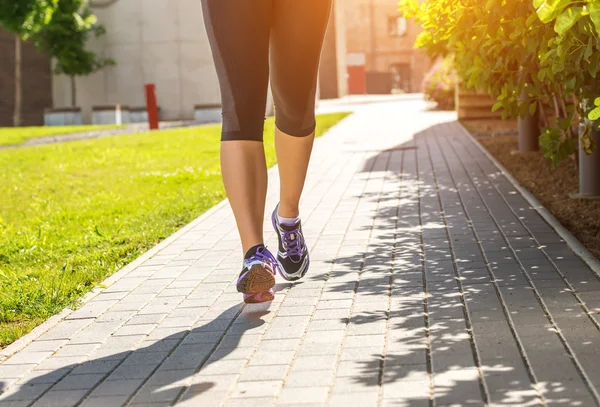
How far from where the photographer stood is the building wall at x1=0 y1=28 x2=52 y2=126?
37406 mm

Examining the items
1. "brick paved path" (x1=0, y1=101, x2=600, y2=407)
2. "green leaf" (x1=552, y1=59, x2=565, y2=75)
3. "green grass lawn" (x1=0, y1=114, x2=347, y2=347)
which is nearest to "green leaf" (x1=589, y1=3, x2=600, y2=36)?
"brick paved path" (x1=0, y1=101, x2=600, y2=407)

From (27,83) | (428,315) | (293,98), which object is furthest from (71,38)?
(428,315)

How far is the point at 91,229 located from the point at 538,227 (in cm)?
311

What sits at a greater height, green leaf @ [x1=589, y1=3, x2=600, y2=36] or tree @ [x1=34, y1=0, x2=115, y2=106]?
tree @ [x1=34, y1=0, x2=115, y2=106]

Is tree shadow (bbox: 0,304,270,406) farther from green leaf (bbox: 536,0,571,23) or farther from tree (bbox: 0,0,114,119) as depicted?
tree (bbox: 0,0,114,119)

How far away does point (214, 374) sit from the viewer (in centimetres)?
371

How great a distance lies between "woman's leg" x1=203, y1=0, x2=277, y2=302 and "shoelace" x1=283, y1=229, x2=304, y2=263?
0.39 m

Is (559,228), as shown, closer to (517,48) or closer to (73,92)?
(517,48)

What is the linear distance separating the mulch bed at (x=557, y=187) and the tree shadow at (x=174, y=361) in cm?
225

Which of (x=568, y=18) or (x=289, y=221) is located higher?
(x=568, y=18)

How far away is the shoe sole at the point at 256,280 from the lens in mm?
4582

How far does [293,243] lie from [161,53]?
105 feet

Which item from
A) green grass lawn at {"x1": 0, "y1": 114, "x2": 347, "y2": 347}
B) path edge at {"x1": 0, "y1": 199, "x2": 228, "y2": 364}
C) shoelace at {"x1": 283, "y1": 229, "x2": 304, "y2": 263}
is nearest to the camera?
path edge at {"x1": 0, "y1": 199, "x2": 228, "y2": 364}

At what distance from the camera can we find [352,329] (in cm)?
427
